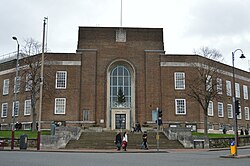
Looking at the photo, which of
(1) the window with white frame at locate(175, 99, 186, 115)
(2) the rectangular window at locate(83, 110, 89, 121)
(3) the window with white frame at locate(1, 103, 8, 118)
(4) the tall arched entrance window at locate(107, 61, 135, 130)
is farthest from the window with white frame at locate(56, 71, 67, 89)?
(1) the window with white frame at locate(175, 99, 186, 115)

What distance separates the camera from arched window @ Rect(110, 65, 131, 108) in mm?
48281

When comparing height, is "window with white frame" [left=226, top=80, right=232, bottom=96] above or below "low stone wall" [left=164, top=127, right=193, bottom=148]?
above

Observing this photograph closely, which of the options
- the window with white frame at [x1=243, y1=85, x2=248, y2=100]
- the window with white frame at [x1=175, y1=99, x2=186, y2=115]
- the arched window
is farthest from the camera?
the window with white frame at [x1=243, y1=85, x2=248, y2=100]

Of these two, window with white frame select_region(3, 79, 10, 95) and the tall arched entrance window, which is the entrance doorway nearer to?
the tall arched entrance window

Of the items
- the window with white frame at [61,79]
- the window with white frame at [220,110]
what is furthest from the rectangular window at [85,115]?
the window with white frame at [220,110]

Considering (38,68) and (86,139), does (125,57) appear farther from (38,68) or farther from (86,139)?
(86,139)

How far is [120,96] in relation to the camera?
48125 millimetres

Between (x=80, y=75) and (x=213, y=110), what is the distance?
66.2 ft

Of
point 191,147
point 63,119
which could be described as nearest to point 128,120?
point 63,119

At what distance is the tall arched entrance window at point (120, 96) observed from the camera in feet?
156

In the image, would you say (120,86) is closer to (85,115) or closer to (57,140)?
(85,115)

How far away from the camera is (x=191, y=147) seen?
32.3m

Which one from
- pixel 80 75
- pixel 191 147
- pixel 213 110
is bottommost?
pixel 191 147

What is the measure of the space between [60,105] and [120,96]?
27.9ft
